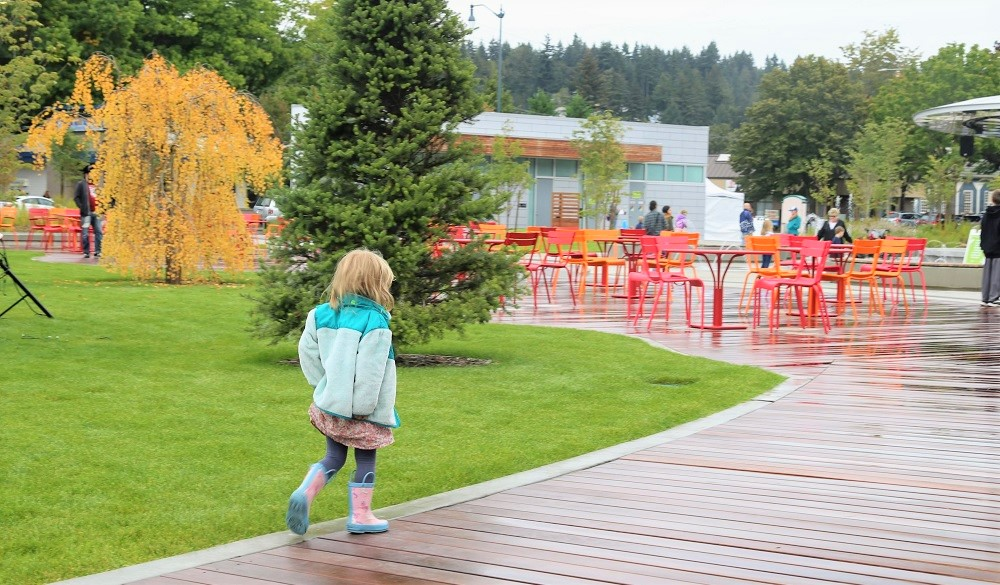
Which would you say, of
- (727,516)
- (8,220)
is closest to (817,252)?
(727,516)

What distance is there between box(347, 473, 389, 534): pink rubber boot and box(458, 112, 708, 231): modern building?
43.5 m

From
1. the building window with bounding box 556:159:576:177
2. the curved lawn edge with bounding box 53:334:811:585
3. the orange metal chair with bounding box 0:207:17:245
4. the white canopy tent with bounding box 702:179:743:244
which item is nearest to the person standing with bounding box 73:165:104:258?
the orange metal chair with bounding box 0:207:17:245

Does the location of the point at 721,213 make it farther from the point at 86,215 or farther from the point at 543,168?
the point at 86,215

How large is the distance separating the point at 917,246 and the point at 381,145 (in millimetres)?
10581

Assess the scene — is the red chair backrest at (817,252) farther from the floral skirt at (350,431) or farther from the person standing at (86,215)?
the person standing at (86,215)

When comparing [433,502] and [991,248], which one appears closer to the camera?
[433,502]

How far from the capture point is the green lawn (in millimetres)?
5289

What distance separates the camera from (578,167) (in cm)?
5453

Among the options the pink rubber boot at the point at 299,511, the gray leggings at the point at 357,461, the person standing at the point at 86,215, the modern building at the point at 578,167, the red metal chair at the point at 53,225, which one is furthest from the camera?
the modern building at the point at 578,167

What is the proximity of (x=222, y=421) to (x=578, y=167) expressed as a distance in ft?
156

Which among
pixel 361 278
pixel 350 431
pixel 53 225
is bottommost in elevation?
pixel 350 431

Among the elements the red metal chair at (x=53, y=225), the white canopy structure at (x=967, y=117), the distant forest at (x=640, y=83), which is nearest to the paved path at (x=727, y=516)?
the white canopy structure at (x=967, y=117)

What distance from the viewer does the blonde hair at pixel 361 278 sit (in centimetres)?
512

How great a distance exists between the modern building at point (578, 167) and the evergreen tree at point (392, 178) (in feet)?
124
